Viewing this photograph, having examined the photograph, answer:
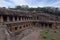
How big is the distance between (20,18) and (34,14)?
5.87 m

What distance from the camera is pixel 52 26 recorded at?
99.3 ft

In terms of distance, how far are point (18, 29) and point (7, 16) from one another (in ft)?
9.01

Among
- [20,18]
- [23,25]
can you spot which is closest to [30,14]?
[20,18]

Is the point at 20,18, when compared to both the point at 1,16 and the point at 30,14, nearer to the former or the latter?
the point at 30,14

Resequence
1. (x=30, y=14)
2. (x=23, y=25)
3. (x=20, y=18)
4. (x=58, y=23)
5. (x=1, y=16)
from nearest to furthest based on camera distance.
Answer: (x=1, y=16), (x=23, y=25), (x=20, y=18), (x=58, y=23), (x=30, y=14)

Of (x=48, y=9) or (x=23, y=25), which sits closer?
(x=23, y=25)

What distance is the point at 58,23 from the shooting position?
30.7 m

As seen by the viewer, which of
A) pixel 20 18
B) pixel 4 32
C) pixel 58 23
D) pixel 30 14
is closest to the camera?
pixel 4 32

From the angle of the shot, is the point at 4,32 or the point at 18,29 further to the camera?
the point at 18,29

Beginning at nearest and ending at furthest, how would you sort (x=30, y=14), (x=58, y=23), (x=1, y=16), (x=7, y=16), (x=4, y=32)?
1. (x=4, y=32)
2. (x=1, y=16)
3. (x=7, y=16)
4. (x=58, y=23)
5. (x=30, y=14)

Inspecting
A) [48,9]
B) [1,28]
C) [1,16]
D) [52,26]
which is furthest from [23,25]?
[48,9]

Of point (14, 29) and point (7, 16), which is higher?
point (7, 16)

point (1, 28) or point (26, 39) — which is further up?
point (1, 28)

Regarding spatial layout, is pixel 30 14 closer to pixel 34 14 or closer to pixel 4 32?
pixel 34 14
